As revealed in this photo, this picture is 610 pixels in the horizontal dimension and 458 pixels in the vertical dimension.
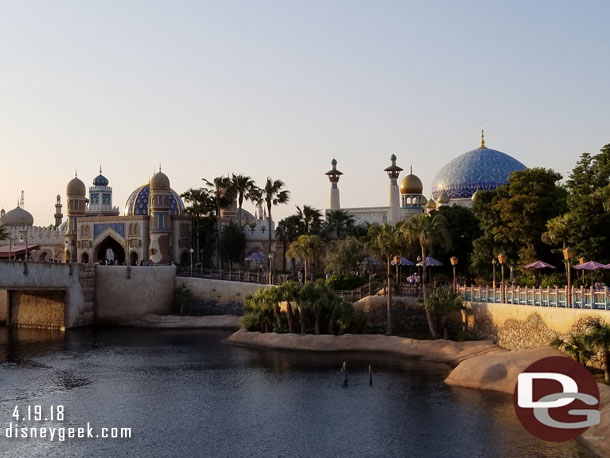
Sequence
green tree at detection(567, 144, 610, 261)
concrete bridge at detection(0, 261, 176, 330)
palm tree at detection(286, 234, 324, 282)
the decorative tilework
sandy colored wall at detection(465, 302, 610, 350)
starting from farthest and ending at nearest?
1. the decorative tilework
2. concrete bridge at detection(0, 261, 176, 330)
3. palm tree at detection(286, 234, 324, 282)
4. green tree at detection(567, 144, 610, 261)
5. sandy colored wall at detection(465, 302, 610, 350)

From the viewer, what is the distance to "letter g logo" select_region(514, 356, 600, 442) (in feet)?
96.5

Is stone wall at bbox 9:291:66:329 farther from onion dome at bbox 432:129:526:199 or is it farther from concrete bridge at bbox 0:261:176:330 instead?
onion dome at bbox 432:129:526:199

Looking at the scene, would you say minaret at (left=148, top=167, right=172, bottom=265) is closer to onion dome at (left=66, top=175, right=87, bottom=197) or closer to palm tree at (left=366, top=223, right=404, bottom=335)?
onion dome at (left=66, top=175, right=87, bottom=197)

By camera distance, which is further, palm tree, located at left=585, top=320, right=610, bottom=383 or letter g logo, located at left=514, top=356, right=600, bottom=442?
palm tree, located at left=585, top=320, right=610, bottom=383

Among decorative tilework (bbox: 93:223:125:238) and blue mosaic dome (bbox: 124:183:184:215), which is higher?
blue mosaic dome (bbox: 124:183:184:215)

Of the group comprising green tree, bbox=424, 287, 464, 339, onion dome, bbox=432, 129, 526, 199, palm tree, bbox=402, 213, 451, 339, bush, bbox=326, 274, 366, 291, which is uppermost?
onion dome, bbox=432, 129, 526, 199

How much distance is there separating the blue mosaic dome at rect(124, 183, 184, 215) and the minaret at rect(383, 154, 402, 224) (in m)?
22.9

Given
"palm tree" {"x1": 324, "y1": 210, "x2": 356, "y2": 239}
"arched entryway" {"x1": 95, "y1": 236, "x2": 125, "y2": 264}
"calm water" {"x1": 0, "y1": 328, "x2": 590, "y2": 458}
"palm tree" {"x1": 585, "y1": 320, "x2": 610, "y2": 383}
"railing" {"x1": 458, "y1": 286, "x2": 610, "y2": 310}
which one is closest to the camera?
"calm water" {"x1": 0, "y1": 328, "x2": 590, "y2": 458}

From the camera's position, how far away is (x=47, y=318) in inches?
2621

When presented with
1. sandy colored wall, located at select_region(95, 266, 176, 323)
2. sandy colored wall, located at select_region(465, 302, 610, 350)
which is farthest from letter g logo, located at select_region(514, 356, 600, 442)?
sandy colored wall, located at select_region(95, 266, 176, 323)

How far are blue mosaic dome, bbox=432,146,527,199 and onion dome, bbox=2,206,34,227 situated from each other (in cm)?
5471

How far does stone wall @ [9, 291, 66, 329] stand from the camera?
65875mm

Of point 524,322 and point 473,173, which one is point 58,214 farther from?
point 524,322

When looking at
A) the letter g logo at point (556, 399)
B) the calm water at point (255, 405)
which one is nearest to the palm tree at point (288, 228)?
the calm water at point (255, 405)
